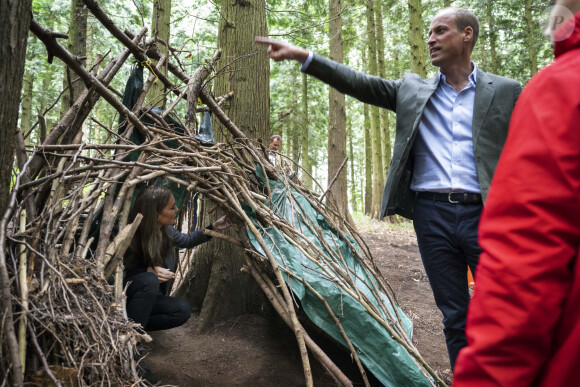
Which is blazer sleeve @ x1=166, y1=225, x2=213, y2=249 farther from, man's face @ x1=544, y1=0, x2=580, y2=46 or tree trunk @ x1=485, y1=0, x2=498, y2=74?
tree trunk @ x1=485, y1=0, x2=498, y2=74

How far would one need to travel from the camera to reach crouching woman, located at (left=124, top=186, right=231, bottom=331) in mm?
2959

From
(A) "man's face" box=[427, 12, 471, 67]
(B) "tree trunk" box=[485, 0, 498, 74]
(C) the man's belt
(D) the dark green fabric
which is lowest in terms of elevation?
(D) the dark green fabric

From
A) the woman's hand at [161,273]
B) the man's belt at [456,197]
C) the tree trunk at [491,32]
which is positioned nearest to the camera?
the man's belt at [456,197]

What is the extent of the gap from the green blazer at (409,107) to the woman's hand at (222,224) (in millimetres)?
1434

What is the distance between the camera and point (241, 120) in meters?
4.09

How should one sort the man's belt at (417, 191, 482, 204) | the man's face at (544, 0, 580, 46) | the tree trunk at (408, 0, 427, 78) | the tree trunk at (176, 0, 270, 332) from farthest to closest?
the tree trunk at (408, 0, 427, 78), the tree trunk at (176, 0, 270, 332), the man's belt at (417, 191, 482, 204), the man's face at (544, 0, 580, 46)

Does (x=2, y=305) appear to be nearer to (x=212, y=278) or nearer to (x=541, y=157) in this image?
→ (x=541, y=157)

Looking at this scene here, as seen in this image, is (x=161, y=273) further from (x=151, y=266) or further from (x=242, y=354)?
(x=242, y=354)

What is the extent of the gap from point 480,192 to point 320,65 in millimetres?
1169

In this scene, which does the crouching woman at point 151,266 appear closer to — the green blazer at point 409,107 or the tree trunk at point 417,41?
the green blazer at point 409,107

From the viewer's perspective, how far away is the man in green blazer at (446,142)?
2.40 metres

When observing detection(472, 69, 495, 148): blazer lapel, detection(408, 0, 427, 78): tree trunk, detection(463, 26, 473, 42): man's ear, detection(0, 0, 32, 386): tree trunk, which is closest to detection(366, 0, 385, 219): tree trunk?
detection(408, 0, 427, 78): tree trunk

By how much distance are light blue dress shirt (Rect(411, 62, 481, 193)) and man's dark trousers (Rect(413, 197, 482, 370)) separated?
0.42ft

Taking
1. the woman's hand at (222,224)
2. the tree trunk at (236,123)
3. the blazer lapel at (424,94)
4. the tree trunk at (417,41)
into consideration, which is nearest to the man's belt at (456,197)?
the blazer lapel at (424,94)
